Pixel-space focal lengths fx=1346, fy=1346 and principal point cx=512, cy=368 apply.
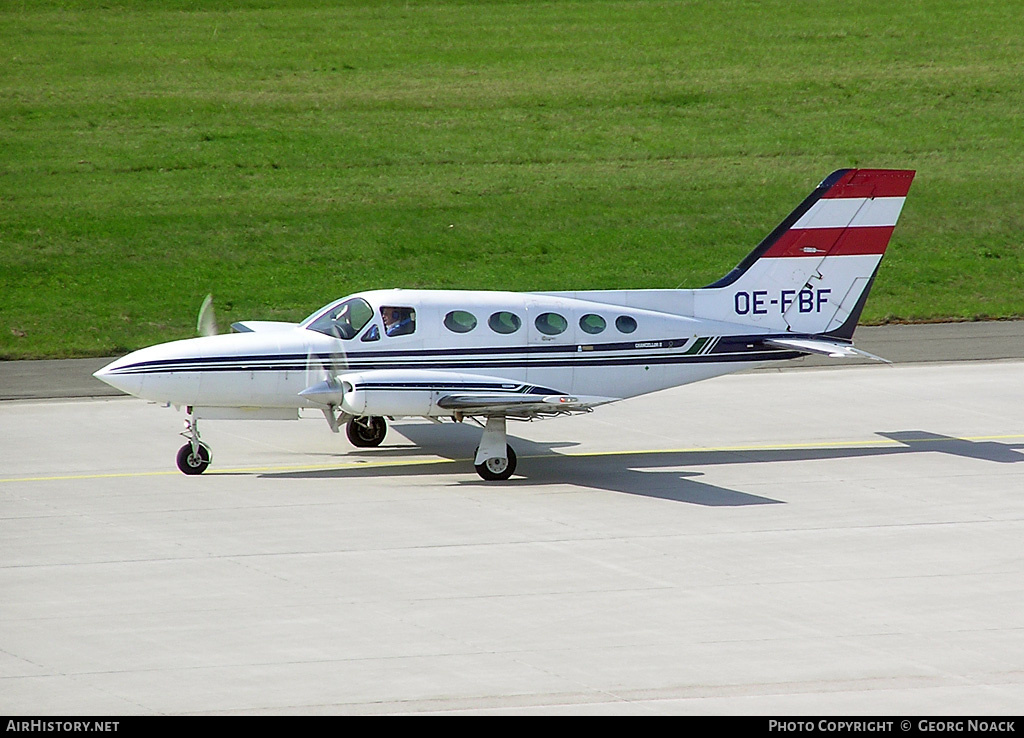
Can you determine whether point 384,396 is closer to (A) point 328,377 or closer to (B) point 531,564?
(A) point 328,377

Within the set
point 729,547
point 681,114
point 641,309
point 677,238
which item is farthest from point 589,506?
point 681,114

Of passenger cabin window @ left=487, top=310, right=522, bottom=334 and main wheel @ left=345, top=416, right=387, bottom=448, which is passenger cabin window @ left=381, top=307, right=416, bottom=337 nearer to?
passenger cabin window @ left=487, top=310, right=522, bottom=334

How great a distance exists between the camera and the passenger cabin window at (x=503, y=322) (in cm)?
1984

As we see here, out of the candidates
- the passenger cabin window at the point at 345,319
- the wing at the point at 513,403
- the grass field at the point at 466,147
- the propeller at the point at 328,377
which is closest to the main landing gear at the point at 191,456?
the propeller at the point at 328,377

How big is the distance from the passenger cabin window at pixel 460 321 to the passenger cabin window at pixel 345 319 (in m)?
1.12

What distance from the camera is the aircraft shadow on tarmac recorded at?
62.1 feet

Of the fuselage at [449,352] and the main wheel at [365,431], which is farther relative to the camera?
the main wheel at [365,431]

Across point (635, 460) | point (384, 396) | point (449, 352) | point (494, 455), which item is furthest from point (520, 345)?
point (635, 460)

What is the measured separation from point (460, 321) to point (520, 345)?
0.96 meters

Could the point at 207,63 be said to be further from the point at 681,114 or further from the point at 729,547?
the point at 729,547

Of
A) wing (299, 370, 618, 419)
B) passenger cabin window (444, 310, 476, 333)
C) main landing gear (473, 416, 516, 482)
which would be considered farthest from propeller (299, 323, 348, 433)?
main landing gear (473, 416, 516, 482)

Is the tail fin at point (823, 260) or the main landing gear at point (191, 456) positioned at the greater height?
the tail fin at point (823, 260)

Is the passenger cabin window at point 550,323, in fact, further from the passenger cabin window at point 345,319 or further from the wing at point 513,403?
the passenger cabin window at point 345,319

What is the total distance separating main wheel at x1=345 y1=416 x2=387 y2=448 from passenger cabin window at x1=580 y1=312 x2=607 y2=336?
370 cm
